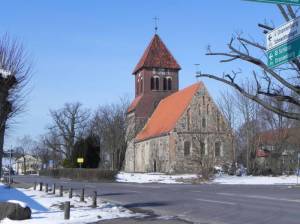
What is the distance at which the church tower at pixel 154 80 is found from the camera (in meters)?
88.9

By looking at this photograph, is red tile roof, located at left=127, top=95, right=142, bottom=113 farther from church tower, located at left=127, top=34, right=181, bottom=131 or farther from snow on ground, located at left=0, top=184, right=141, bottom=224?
snow on ground, located at left=0, top=184, right=141, bottom=224

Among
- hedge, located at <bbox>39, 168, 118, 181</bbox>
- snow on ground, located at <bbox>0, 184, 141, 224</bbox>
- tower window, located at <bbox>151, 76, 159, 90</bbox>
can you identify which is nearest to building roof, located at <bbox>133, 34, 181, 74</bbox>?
tower window, located at <bbox>151, 76, 159, 90</bbox>

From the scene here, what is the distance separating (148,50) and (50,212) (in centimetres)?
7567

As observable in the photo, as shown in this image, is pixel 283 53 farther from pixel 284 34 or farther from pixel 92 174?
pixel 92 174

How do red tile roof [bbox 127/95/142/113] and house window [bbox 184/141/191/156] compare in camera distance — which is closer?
house window [bbox 184/141/191/156]

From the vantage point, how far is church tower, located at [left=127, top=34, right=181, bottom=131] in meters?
88.9

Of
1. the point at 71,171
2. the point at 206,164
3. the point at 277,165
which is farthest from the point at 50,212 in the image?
the point at 277,165

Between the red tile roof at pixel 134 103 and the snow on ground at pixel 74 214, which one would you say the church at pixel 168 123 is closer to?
the red tile roof at pixel 134 103

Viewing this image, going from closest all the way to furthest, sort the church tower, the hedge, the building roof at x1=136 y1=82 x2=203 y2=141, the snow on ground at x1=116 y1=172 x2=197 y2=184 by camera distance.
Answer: the snow on ground at x1=116 y1=172 x2=197 y2=184 → the hedge → the building roof at x1=136 y1=82 x2=203 y2=141 → the church tower

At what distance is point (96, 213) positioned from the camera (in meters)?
16.9

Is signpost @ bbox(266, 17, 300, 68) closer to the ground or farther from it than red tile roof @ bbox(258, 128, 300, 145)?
closer to the ground

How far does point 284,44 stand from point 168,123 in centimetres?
6937

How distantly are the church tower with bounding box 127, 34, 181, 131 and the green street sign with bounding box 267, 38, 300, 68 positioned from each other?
82112 millimetres

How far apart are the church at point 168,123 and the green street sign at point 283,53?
152 ft
